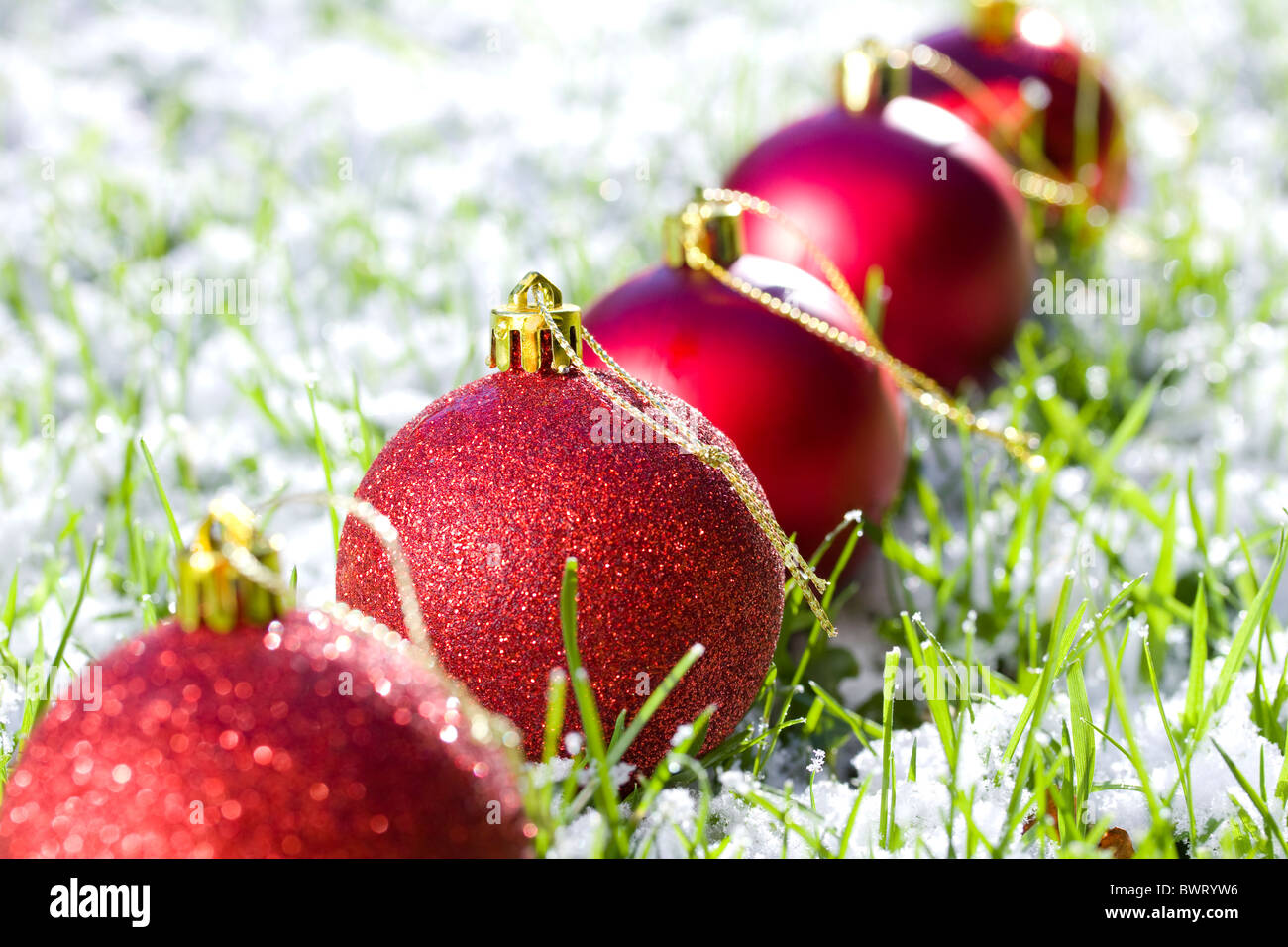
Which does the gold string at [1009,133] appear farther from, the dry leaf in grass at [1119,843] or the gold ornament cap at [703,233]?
the dry leaf in grass at [1119,843]

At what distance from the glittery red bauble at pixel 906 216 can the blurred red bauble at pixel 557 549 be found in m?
0.80

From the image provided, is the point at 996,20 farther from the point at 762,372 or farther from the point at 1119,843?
the point at 1119,843

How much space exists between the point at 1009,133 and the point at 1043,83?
190 millimetres

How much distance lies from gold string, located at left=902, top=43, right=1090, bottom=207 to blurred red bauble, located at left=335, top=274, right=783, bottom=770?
154 cm

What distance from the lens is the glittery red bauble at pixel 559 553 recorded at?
3.94 feet

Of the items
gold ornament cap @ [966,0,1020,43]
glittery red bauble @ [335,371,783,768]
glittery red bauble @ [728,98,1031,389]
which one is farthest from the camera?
gold ornament cap @ [966,0,1020,43]

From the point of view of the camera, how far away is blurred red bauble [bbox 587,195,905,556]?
157cm

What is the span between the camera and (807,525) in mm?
1627

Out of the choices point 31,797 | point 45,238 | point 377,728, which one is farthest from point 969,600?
point 45,238

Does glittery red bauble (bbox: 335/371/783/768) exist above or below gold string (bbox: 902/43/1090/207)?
below

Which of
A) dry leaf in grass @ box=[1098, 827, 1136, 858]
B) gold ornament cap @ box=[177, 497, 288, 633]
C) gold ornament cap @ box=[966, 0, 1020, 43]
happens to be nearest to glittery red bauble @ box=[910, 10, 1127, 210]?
gold ornament cap @ box=[966, 0, 1020, 43]

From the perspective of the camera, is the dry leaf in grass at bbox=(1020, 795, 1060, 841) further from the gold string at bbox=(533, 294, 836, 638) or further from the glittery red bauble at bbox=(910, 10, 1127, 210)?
the glittery red bauble at bbox=(910, 10, 1127, 210)

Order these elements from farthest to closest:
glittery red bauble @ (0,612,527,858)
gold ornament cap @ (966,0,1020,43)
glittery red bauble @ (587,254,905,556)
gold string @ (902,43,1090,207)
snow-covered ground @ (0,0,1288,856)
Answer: gold ornament cap @ (966,0,1020,43) → gold string @ (902,43,1090,207) → snow-covered ground @ (0,0,1288,856) → glittery red bauble @ (587,254,905,556) → glittery red bauble @ (0,612,527,858)

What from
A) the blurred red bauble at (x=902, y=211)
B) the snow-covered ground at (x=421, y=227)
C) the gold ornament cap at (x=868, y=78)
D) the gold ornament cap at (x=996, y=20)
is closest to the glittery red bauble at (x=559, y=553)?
the snow-covered ground at (x=421, y=227)
